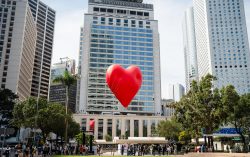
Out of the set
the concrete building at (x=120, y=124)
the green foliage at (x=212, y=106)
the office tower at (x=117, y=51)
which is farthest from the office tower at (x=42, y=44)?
the green foliage at (x=212, y=106)

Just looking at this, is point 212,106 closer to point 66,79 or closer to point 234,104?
point 234,104

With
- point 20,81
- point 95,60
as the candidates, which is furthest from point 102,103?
point 20,81

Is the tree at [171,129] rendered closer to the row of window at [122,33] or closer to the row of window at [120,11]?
the row of window at [122,33]

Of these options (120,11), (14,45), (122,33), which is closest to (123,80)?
(14,45)

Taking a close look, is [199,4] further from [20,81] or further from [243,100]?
[243,100]

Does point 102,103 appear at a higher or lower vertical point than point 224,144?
higher

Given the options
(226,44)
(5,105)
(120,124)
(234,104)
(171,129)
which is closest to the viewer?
(234,104)
